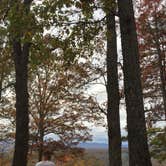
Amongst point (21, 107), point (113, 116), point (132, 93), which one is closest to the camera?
point (132, 93)

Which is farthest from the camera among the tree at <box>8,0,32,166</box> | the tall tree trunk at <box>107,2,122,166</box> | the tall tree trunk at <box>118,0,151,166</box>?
the tree at <box>8,0,32,166</box>

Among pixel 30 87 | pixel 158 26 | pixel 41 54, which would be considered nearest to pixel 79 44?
pixel 41 54

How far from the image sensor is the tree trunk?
13.4m

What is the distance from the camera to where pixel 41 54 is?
11180mm

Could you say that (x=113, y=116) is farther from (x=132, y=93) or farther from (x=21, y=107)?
(x=132, y=93)

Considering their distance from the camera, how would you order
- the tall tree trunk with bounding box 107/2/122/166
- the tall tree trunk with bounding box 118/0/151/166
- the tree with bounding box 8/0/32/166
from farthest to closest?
the tree with bounding box 8/0/32/166, the tall tree trunk with bounding box 107/2/122/166, the tall tree trunk with bounding box 118/0/151/166

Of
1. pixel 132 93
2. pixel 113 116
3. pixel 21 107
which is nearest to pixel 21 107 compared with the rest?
pixel 21 107

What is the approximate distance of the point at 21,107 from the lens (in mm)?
13641

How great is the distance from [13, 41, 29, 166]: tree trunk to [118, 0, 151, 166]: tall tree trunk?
5.11 metres

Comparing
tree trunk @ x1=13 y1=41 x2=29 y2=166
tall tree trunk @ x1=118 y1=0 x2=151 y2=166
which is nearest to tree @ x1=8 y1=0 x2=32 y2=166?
tree trunk @ x1=13 y1=41 x2=29 y2=166

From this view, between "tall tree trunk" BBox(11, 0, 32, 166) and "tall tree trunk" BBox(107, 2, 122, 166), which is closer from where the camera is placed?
"tall tree trunk" BBox(107, 2, 122, 166)

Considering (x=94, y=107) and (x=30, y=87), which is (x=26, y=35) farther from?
(x=30, y=87)

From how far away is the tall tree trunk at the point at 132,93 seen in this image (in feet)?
29.0

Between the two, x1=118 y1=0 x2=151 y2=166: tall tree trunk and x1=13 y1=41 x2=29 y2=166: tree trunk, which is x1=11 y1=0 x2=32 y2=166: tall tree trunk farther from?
x1=118 y1=0 x2=151 y2=166: tall tree trunk
